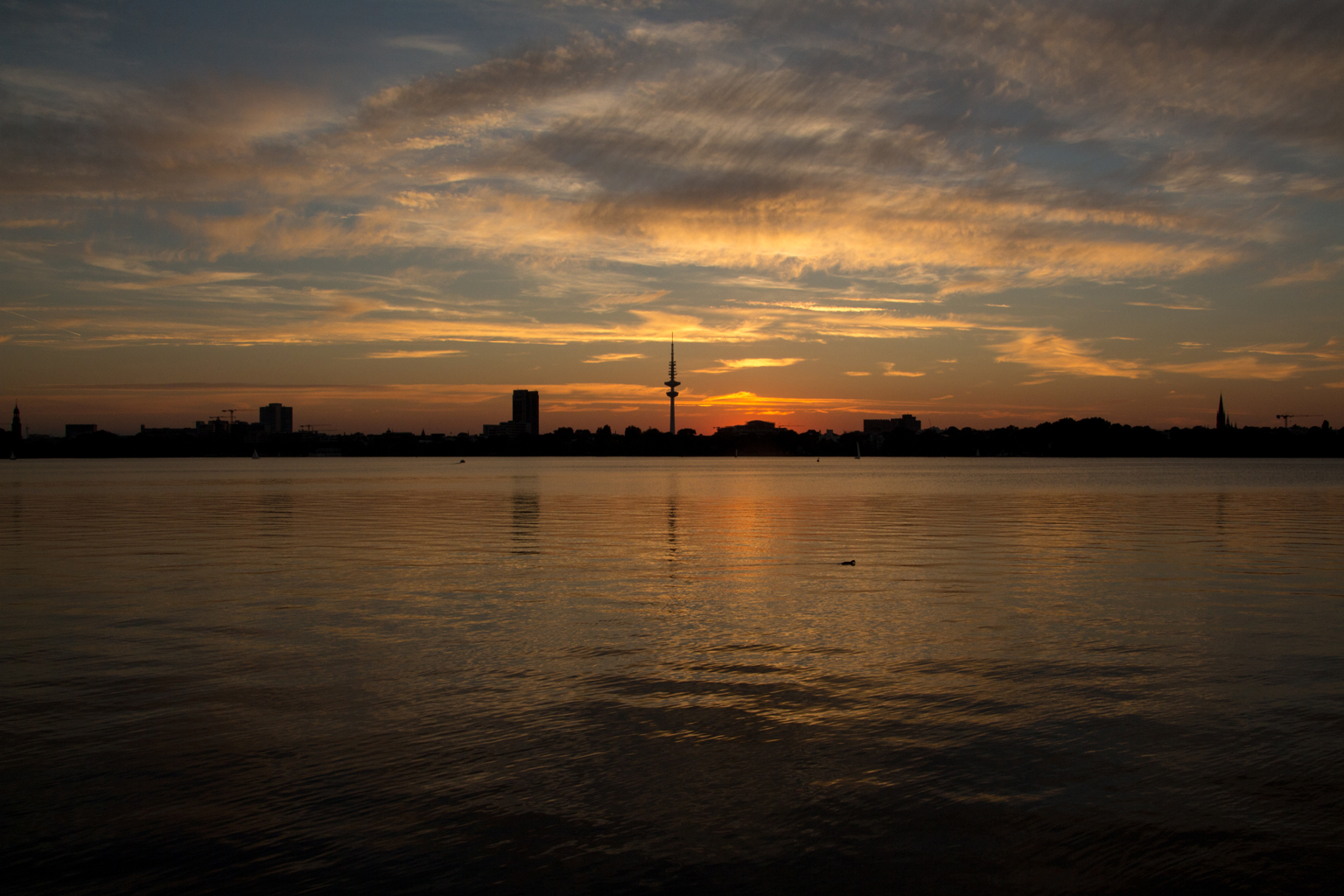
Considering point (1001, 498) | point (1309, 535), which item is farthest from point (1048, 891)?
point (1001, 498)

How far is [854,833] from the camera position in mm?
8992

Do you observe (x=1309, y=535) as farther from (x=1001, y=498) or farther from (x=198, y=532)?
(x=198, y=532)

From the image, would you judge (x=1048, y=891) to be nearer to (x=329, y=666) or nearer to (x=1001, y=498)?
(x=329, y=666)

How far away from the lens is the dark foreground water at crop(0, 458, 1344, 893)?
8.46m

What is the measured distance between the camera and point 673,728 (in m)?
12.3

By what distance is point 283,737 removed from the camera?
11.9m

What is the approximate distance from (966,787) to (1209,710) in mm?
5277

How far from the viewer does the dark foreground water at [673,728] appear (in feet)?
27.8

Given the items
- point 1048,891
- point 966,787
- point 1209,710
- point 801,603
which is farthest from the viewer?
point 801,603

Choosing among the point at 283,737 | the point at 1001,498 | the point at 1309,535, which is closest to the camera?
the point at 283,737

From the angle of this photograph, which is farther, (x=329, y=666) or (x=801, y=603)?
(x=801, y=603)

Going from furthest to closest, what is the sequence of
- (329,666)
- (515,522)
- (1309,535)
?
(515,522)
(1309,535)
(329,666)

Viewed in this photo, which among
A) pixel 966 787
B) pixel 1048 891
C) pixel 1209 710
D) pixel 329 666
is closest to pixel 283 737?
pixel 329 666

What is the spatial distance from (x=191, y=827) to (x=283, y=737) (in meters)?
2.82
